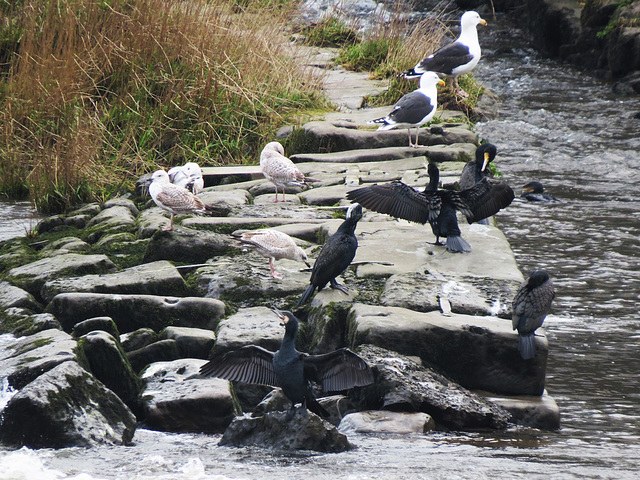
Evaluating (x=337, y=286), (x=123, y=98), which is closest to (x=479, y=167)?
(x=337, y=286)

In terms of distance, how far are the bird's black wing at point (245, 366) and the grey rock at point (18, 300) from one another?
1.62 meters

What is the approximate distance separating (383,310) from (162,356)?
1.19m

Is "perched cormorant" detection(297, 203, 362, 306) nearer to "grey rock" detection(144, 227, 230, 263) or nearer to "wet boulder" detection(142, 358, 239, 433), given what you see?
"wet boulder" detection(142, 358, 239, 433)

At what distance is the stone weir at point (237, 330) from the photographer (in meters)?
3.82

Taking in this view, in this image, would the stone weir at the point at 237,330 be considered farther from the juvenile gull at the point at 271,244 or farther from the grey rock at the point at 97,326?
the juvenile gull at the point at 271,244

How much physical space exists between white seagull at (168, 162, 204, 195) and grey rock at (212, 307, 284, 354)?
243 cm

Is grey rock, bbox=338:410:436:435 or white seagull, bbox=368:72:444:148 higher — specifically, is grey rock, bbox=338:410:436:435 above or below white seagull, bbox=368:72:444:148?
below

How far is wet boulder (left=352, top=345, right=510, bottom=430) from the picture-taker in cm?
395

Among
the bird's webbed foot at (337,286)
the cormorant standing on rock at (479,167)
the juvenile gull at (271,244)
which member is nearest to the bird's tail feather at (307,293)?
the bird's webbed foot at (337,286)

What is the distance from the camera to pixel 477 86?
12219 millimetres

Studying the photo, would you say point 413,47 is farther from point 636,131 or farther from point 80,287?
point 80,287

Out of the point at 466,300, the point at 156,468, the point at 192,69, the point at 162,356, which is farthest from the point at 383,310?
the point at 192,69

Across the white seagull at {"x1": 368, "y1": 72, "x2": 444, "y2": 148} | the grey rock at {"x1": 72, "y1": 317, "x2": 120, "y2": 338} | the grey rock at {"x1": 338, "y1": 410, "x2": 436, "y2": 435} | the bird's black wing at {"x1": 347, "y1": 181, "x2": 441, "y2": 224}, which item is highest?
the white seagull at {"x1": 368, "y1": 72, "x2": 444, "y2": 148}

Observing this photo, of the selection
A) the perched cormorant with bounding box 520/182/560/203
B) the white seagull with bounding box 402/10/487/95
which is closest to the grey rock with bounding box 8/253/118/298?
the perched cormorant with bounding box 520/182/560/203
